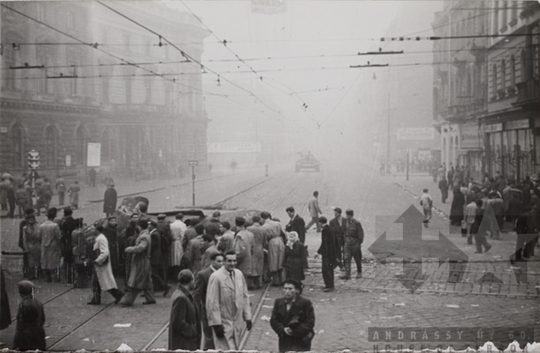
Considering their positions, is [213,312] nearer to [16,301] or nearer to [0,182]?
[16,301]

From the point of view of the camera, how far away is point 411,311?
10625mm

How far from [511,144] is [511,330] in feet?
68.5

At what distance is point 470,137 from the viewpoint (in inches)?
1457

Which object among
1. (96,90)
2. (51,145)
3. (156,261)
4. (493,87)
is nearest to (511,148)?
(493,87)

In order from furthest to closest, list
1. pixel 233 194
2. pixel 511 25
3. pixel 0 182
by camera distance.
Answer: pixel 233 194, pixel 0 182, pixel 511 25

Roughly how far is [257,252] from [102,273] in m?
3.32

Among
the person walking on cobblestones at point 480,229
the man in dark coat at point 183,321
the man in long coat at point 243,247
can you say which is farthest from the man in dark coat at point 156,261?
the person walking on cobblestones at point 480,229

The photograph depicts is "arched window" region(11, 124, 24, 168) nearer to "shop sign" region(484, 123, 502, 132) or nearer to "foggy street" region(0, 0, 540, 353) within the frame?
"foggy street" region(0, 0, 540, 353)

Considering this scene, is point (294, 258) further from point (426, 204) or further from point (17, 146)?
point (17, 146)

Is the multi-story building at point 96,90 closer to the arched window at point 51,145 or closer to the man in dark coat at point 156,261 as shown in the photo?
the arched window at point 51,145

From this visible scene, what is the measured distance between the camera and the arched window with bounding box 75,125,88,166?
127ft

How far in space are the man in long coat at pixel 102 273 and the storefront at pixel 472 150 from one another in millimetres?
26894

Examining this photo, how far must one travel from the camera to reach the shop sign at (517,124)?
83.2 feet

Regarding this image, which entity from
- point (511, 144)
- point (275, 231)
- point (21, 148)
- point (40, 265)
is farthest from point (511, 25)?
point (21, 148)
